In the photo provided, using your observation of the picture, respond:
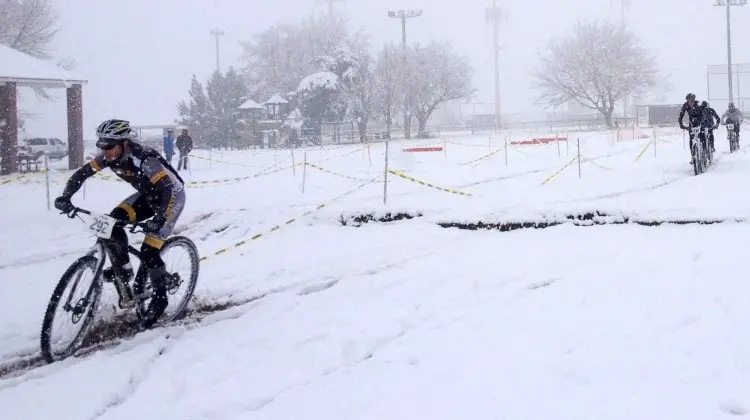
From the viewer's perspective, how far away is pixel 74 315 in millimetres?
5367

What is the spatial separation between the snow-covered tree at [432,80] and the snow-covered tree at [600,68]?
32.3 feet

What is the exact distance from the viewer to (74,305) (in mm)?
5355

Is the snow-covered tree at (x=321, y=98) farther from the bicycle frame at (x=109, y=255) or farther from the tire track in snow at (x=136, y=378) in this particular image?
the tire track in snow at (x=136, y=378)

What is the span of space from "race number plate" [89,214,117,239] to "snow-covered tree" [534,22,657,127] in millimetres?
61436

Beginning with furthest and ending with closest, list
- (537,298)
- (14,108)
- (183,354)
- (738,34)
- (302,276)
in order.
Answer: (738,34) → (14,108) → (302,276) → (537,298) → (183,354)

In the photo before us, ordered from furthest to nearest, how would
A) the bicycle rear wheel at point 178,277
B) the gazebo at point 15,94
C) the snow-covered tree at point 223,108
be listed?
the snow-covered tree at point 223,108, the gazebo at point 15,94, the bicycle rear wheel at point 178,277

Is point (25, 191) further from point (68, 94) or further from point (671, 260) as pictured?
point (671, 260)

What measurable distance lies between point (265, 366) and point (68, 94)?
29476 millimetres

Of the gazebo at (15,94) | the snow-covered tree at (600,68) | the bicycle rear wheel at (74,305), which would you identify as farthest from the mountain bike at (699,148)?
the snow-covered tree at (600,68)

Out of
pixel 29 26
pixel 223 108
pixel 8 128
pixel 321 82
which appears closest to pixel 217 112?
pixel 223 108

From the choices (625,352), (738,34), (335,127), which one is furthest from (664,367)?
(738,34)

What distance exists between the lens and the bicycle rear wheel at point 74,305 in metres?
5.16

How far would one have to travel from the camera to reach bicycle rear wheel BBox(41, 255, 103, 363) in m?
5.16

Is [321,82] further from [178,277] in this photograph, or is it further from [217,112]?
[178,277]
